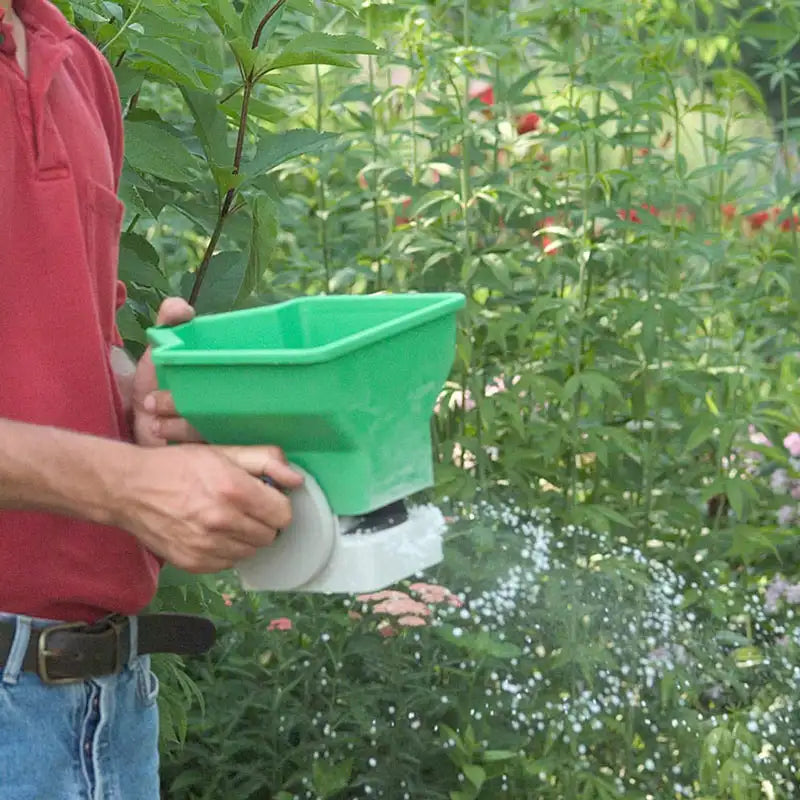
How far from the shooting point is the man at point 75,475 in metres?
1.20

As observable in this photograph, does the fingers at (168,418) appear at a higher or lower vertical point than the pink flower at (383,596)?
higher

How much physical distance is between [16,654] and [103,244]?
39 cm

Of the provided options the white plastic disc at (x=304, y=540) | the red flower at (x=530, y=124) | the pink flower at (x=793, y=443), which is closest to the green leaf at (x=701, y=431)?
the pink flower at (x=793, y=443)

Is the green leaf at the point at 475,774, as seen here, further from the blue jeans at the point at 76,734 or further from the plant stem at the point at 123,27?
the plant stem at the point at 123,27

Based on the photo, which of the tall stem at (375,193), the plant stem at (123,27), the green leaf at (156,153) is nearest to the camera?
the plant stem at (123,27)

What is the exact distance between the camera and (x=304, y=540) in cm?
119

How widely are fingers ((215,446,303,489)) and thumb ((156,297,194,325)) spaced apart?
0.22 meters

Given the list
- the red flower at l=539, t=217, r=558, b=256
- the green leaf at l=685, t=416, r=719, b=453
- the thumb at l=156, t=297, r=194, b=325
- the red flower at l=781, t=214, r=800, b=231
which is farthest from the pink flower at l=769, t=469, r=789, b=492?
the thumb at l=156, t=297, r=194, b=325

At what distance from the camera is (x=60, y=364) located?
1341 millimetres

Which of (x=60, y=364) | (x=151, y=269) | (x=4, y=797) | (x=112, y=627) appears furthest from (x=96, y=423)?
(x=151, y=269)

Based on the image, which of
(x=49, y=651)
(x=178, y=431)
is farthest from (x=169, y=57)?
(x=49, y=651)

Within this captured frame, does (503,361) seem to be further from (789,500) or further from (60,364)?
(60,364)

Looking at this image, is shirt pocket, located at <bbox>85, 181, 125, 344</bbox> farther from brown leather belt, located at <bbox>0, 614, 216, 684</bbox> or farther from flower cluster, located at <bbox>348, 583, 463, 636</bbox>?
flower cluster, located at <bbox>348, 583, 463, 636</bbox>

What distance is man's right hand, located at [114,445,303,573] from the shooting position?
116cm
